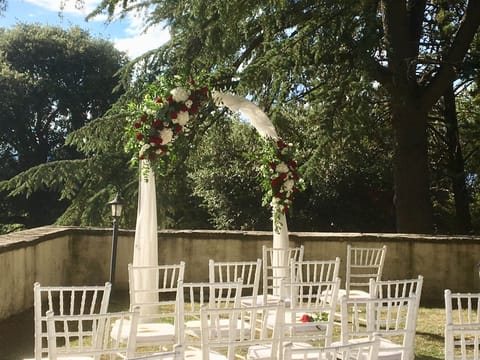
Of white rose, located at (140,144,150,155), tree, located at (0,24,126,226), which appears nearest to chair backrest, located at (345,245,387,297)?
white rose, located at (140,144,150,155)

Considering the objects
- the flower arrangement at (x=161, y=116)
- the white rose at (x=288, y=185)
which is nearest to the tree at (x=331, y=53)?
the white rose at (x=288, y=185)

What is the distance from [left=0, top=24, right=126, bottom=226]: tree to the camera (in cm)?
2112

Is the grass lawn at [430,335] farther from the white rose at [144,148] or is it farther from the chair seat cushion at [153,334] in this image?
the white rose at [144,148]

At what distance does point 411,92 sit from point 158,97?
5.23 meters

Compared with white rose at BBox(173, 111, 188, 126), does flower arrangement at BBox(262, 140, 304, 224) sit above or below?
below

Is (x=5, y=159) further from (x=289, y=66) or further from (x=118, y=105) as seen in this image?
(x=289, y=66)

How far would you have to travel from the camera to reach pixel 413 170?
10250mm

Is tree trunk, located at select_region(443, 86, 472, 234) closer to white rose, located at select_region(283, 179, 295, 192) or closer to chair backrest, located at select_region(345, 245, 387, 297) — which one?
chair backrest, located at select_region(345, 245, 387, 297)

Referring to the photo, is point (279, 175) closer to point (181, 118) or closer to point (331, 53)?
point (181, 118)

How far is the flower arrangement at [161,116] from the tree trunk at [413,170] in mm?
4782

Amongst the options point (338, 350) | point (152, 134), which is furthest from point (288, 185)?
point (338, 350)

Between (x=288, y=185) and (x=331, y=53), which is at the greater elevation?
(x=331, y=53)

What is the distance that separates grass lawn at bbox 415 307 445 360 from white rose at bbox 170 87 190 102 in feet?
10.9

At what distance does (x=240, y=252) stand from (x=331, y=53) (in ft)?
11.7
